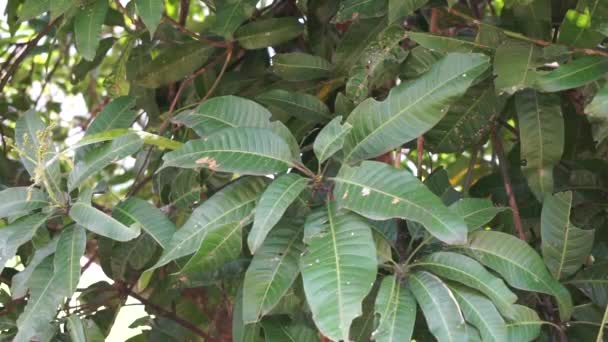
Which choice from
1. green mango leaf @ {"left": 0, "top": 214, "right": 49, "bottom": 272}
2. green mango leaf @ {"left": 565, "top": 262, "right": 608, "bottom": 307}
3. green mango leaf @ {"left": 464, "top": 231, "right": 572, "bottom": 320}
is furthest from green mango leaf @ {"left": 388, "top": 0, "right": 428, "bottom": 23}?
green mango leaf @ {"left": 0, "top": 214, "right": 49, "bottom": 272}

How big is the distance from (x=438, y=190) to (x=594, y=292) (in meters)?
0.26

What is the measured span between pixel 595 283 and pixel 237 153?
0.53 m

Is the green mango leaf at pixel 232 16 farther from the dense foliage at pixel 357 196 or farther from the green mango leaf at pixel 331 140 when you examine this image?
the green mango leaf at pixel 331 140

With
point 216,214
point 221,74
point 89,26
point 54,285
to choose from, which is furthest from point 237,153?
point 221,74

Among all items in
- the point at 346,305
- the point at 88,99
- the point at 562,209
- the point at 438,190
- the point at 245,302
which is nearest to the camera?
the point at 346,305

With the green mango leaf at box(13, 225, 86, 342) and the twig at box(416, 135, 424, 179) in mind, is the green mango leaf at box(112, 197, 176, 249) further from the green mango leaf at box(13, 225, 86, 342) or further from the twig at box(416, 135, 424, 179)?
the twig at box(416, 135, 424, 179)

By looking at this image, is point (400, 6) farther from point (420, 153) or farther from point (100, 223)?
point (100, 223)

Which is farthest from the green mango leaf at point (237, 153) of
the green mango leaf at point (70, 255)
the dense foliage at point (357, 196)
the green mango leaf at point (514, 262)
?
the green mango leaf at point (514, 262)

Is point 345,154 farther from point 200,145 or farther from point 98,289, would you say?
point 98,289

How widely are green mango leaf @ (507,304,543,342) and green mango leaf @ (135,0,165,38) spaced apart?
2.02 feet

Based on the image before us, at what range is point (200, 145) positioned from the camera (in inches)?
37.7

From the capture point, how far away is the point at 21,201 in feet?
3.40

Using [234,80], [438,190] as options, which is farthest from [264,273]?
[234,80]

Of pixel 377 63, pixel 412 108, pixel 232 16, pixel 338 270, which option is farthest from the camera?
pixel 232 16
